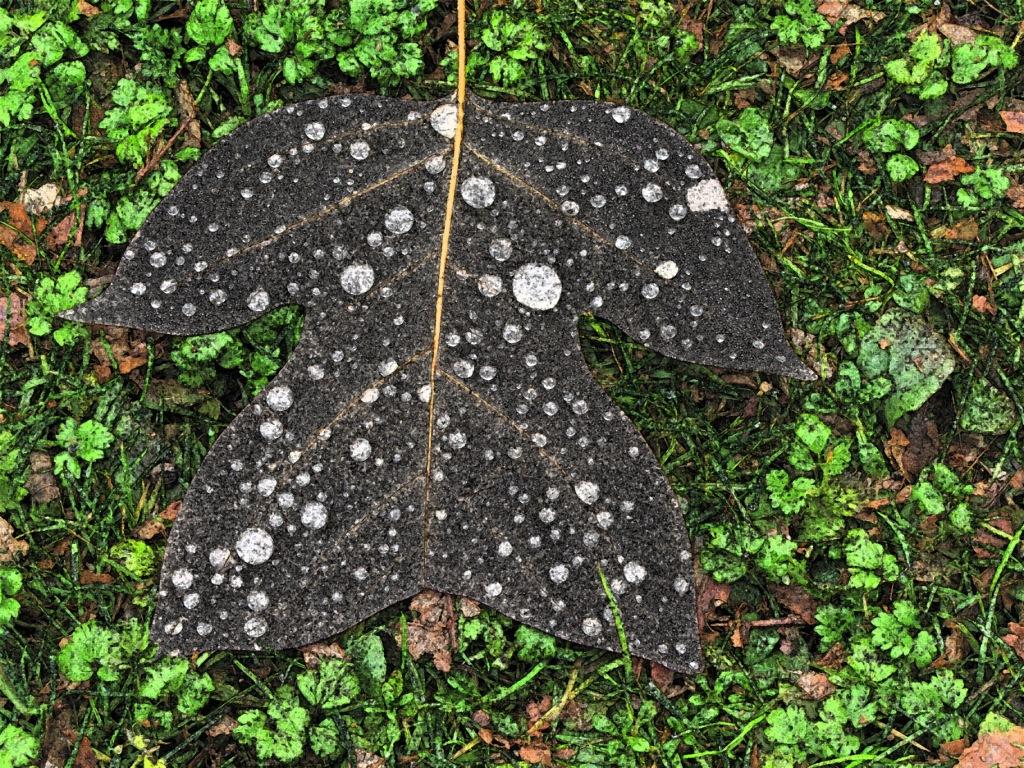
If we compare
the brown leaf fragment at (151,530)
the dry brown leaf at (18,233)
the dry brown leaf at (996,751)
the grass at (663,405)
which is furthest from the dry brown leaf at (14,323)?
the dry brown leaf at (996,751)

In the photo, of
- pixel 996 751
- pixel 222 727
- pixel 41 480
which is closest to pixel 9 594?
pixel 41 480

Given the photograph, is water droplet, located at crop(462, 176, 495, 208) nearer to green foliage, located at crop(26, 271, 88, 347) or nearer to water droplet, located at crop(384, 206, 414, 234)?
water droplet, located at crop(384, 206, 414, 234)

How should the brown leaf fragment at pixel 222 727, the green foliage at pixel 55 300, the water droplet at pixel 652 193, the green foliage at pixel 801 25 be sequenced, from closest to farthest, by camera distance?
the water droplet at pixel 652 193 → the brown leaf fragment at pixel 222 727 → the green foliage at pixel 55 300 → the green foliage at pixel 801 25

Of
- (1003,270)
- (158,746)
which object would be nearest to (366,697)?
(158,746)

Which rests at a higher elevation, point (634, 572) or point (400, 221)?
point (400, 221)

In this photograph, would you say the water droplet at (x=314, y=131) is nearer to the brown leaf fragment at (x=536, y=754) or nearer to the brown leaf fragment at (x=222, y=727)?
the brown leaf fragment at (x=222, y=727)

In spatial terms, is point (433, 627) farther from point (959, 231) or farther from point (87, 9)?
point (87, 9)
